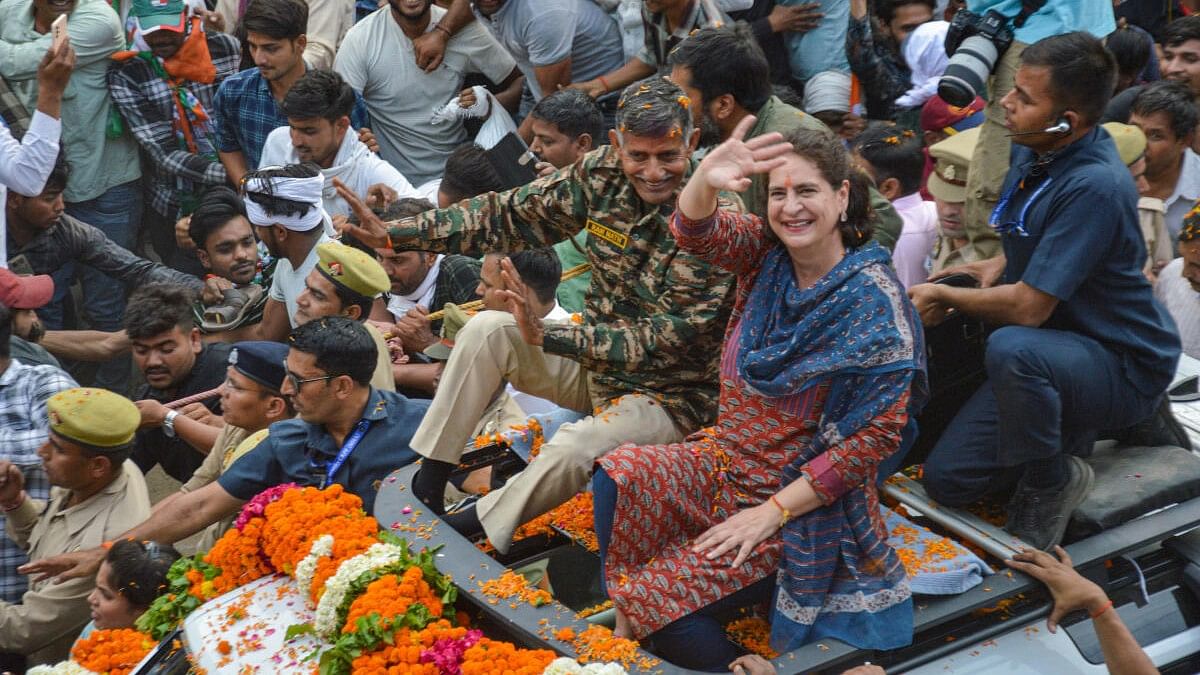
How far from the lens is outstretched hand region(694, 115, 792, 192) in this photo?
4.02 meters

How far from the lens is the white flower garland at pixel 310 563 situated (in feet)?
13.9

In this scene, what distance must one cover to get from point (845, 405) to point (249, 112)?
19.2 feet

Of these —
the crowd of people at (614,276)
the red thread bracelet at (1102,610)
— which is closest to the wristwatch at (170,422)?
the crowd of people at (614,276)

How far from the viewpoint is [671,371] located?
489 centimetres

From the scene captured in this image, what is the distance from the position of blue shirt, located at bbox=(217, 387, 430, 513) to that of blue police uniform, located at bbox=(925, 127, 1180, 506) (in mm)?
2022

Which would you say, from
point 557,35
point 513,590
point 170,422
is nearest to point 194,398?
point 170,422

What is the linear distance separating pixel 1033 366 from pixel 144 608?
345cm

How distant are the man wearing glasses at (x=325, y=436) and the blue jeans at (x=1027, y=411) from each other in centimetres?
205

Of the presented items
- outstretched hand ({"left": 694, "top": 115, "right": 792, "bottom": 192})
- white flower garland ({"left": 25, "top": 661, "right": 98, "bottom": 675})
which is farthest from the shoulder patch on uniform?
white flower garland ({"left": 25, "top": 661, "right": 98, "bottom": 675})

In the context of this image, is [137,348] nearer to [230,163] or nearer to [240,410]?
[240,410]

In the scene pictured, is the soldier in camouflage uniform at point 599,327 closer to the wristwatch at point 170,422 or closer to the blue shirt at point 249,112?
the wristwatch at point 170,422

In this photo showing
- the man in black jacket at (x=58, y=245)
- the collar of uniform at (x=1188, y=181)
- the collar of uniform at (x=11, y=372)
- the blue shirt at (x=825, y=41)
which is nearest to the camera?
the collar of uniform at (x=11, y=372)

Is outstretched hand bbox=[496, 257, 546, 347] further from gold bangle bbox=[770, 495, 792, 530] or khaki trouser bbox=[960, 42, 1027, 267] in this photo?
khaki trouser bbox=[960, 42, 1027, 267]

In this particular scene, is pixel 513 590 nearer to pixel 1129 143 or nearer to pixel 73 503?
pixel 73 503
